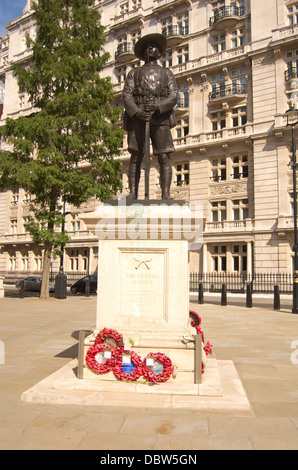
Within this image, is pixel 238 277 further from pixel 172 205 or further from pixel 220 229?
pixel 172 205

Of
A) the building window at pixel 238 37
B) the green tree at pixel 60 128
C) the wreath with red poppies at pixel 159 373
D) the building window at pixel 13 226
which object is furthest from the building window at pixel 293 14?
the building window at pixel 13 226

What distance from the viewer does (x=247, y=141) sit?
102 feet

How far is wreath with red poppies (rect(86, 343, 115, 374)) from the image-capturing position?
4.92 m

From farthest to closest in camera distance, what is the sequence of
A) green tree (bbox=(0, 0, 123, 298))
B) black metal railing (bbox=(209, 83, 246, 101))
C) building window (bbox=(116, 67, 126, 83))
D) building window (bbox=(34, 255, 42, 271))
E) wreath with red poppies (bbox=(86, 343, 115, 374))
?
building window (bbox=(34, 255, 42, 271)), building window (bbox=(116, 67, 126, 83)), black metal railing (bbox=(209, 83, 246, 101)), green tree (bbox=(0, 0, 123, 298)), wreath with red poppies (bbox=(86, 343, 115, 374))

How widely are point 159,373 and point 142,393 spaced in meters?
0.34

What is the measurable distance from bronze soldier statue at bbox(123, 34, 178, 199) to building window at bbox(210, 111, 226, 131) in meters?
28.4

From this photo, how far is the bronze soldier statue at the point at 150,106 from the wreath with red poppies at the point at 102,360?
2478mm

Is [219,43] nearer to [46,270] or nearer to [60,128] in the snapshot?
[60,128]

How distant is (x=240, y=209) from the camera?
31406 millimetres

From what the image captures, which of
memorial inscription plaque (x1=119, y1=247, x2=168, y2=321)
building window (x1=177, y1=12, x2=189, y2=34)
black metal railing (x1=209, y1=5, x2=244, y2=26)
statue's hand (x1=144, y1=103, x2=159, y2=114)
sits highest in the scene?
building window (x1=177, y1=12, x2=189, y2=34)

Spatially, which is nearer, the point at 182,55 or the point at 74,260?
the point at 182,55

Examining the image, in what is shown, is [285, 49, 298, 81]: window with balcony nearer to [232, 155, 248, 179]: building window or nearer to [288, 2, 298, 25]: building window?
[288, 2, 298, 25]: building window

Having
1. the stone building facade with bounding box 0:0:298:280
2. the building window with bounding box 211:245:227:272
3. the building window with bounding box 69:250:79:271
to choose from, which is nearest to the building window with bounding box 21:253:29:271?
the building window with bounding box 69:250:79:271

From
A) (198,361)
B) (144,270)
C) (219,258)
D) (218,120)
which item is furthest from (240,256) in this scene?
(198,361)
